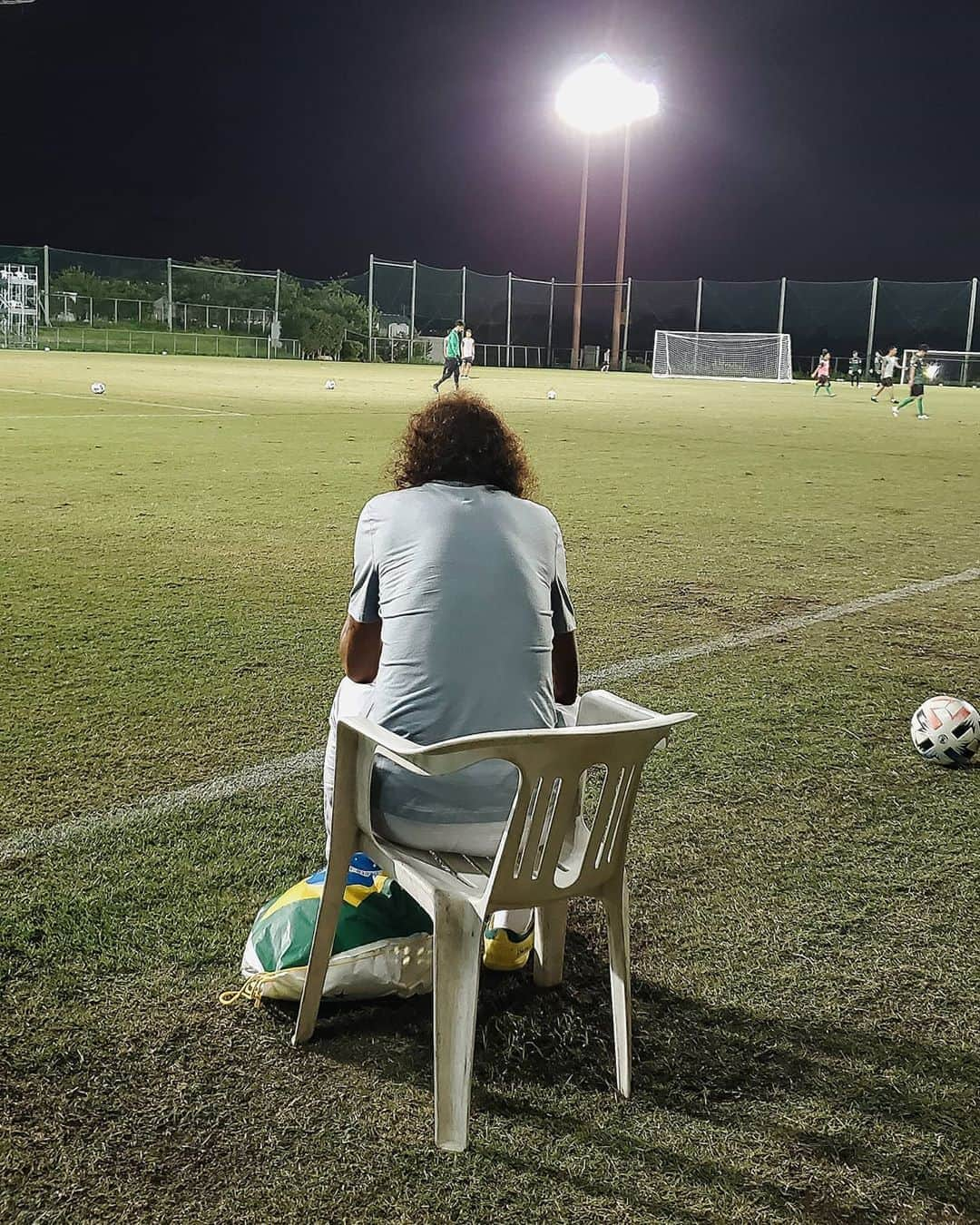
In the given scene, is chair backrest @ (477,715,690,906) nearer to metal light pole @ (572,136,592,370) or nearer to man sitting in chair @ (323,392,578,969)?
man sitting in chair @ (323,392,578,969)

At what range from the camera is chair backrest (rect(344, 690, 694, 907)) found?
2340 mm

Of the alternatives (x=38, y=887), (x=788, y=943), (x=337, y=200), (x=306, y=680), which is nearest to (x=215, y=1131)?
(x=38, y=887)

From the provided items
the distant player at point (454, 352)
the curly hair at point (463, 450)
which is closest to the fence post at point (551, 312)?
the distant player at point (454, 352)

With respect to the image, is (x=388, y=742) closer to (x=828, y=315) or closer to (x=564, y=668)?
(x=564, y=668)

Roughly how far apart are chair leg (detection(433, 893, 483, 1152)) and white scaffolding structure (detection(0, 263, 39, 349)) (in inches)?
1654

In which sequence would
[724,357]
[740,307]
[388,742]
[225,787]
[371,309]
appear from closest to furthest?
1. [388,742]
2. [225,787]
3. [724,357]
4. [371,309]
5. [740,307]

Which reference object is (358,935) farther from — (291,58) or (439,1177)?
(291,58)

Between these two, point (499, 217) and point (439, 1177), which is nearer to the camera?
point (439, 1177)

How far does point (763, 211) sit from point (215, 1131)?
81.8m

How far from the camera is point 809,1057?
2.76m

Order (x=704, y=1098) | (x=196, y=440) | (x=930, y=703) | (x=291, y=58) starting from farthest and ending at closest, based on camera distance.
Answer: (x=291, y=58) < (x=196, y=440) < (x=930, y=703) < (x=704, y=1098)

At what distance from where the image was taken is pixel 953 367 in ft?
164

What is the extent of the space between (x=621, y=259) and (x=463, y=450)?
59169 millimetres

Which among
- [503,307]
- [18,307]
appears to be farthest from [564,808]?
[503,307]
